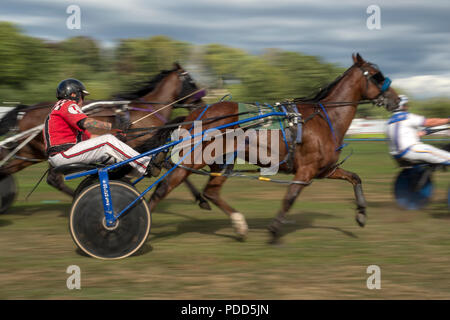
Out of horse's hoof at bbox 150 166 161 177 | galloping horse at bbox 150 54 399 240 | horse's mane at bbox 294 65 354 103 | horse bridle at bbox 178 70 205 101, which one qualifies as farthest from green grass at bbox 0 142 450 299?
horse bridle at bbox 178 70 205 101

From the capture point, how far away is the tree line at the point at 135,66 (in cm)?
3117

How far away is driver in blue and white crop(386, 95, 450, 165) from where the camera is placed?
7.54 metres

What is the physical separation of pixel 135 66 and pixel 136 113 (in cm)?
2883

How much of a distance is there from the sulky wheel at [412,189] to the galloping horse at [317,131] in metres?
1.64

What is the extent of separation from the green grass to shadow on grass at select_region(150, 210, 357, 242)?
13 mm

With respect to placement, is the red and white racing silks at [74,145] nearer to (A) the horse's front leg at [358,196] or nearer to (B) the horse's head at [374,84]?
(A) the horse's front leg at [358,196]

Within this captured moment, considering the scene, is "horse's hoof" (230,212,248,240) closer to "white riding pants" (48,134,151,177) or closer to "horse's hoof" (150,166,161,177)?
"horse's hoof" (150,166,161,177)

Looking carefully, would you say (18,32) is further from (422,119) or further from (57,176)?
(422,119)

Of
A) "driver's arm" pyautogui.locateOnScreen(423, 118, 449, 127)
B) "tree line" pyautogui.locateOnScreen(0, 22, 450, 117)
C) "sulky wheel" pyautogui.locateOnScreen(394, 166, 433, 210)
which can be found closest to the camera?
"driver's arm" pyautogui.locateOnScreen(423, 118, 449, 127)

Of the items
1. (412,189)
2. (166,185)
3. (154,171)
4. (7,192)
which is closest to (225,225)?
(166,185)

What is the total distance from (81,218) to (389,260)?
10.3 feet

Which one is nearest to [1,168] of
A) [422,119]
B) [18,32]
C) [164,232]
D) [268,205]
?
[164,232]
